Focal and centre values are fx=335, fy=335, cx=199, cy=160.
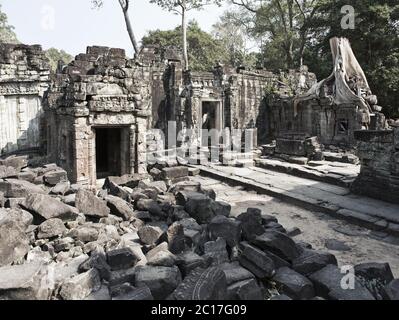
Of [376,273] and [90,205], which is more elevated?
[90,205]

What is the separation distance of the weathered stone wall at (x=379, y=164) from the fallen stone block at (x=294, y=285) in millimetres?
5322

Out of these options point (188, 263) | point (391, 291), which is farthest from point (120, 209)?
point (391, 291)

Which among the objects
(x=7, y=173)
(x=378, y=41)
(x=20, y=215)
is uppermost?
(x=378, y=41)

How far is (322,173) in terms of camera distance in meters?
11.0

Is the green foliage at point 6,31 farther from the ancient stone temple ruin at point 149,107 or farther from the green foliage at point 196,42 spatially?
the ancient stone temple ruin at point 149,107

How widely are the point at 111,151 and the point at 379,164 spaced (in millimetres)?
7549

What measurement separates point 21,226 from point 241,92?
16227 millimetres

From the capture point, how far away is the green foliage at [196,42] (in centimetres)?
2906

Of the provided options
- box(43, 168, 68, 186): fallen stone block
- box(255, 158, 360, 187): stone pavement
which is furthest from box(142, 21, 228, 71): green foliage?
box(43, 168, 68, 186): fallen stone block

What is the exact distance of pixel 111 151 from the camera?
10406 mm

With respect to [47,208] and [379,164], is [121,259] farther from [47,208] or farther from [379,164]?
[379,164]

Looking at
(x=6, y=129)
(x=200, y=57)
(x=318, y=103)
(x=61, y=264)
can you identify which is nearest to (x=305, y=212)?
(x=61, y=264)

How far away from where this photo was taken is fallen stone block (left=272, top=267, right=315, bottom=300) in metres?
3.85
